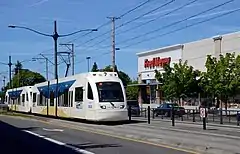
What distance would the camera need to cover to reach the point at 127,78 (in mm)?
147125

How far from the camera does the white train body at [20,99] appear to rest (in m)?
57.8

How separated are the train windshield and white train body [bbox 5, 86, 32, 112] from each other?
24272mm

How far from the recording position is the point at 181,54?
72625 millimetres

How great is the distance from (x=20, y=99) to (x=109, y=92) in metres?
32.8

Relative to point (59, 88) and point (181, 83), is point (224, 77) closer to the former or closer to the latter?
point (181, 83)

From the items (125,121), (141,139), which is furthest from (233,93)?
(141,139)

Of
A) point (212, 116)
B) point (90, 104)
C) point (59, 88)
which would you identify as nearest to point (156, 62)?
point (59, 88)

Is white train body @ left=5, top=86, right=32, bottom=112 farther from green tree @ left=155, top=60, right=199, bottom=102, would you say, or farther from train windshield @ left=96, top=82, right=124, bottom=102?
train windshield @ left=96, top=82, right=124, bottom=102

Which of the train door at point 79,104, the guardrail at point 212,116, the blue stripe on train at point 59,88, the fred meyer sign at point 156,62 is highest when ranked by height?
the fred meyer sign at point 156,62

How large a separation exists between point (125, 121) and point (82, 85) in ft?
12.1

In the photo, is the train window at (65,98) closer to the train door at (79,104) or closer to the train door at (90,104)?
the train door at (79,104)

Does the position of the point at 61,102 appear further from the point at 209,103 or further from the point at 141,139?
the point at 209,103

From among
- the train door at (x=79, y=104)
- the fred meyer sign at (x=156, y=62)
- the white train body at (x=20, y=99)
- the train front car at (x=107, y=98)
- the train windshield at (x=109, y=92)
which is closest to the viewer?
the train front car at (x=107, y=98)

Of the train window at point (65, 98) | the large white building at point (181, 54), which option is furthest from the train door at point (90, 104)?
the large white building at point (181, 54)
